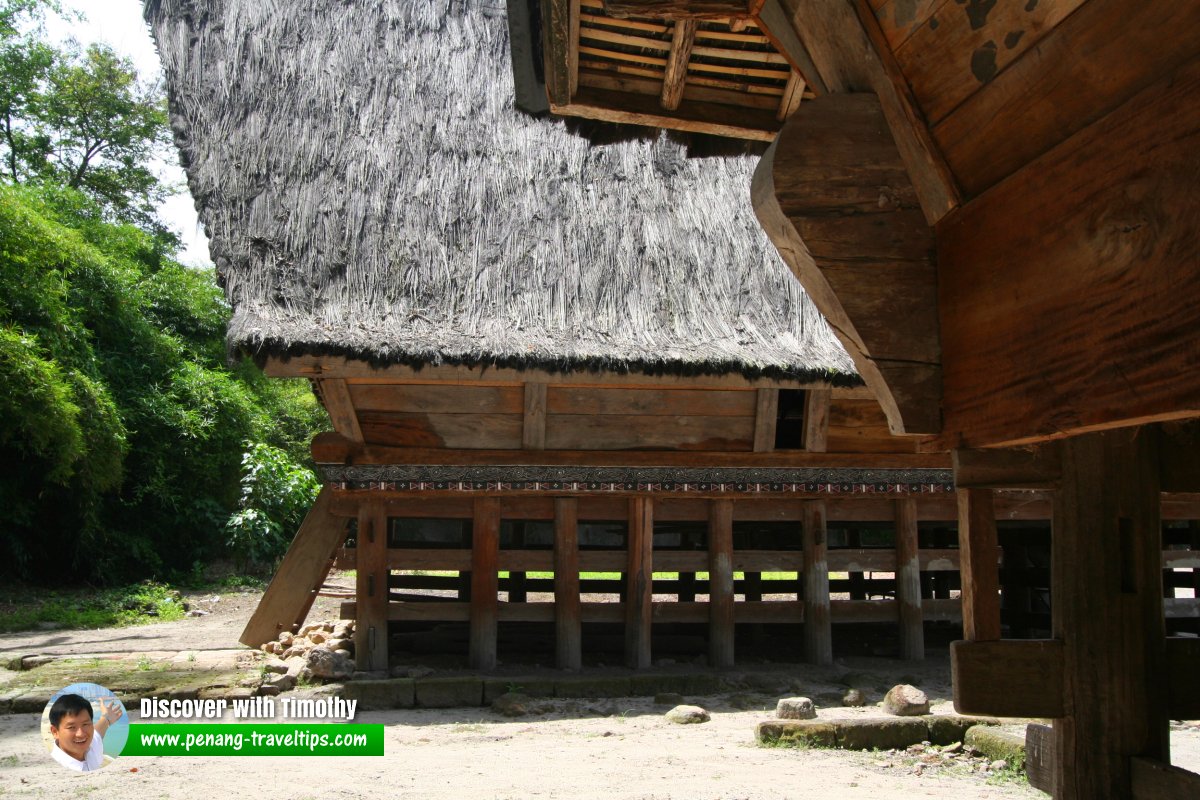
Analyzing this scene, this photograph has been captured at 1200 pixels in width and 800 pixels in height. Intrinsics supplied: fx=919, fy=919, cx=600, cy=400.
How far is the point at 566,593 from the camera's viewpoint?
740cm

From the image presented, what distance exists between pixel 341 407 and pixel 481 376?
117cm

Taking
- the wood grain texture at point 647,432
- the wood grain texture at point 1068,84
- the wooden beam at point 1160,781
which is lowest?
the wooden beam at point 1160,781

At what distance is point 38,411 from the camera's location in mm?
12273

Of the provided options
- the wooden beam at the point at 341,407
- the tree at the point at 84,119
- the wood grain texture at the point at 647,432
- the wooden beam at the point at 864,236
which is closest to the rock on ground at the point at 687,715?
the wood grain texture at the point at 647,432

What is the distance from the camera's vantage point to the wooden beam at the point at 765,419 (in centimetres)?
764

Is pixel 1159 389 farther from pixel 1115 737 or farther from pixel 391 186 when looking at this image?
pixel 391 186

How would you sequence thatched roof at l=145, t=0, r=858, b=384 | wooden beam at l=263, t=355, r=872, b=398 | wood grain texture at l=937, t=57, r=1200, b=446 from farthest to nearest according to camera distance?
thatched roof at l=145, t=0, r=858, b=384 < wooden beam at l=263, t=355, r=872, b=398 < wood grain texture at l=937, t=57, r=1200, b=446

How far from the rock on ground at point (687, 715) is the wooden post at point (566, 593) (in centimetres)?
141

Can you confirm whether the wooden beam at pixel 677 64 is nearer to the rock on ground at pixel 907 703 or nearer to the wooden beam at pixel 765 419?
the rock on ground at pixel 907 703

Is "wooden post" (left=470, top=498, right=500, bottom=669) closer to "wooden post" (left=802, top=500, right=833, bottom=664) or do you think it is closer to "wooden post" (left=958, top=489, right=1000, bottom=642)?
"wooden post" (left=802, top=500, right=833, bottom=664)

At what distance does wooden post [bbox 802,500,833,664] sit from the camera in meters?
7.83

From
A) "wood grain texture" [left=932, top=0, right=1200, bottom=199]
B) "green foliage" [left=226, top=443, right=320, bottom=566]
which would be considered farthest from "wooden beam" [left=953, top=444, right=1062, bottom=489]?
"green foliage" [left=226, top=443, right=320, bottom=566]

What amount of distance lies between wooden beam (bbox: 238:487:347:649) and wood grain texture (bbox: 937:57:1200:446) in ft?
21.9

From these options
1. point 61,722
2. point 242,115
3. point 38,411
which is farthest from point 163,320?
point 61,722
